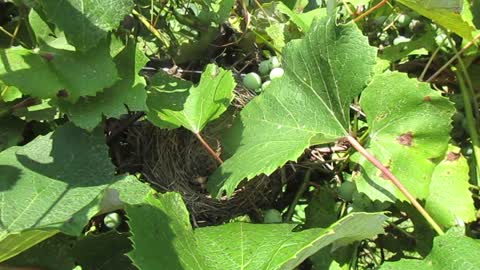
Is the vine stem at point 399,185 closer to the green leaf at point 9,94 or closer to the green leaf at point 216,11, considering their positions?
the green leaf at point 216,11

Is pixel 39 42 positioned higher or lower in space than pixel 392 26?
higher

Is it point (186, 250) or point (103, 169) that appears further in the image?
point (103, 169)

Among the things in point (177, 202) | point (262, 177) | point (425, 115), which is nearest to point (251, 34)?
point (262, 177)

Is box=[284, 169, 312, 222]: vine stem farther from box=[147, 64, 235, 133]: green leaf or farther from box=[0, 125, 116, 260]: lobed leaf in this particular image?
box=[0, 125, 116, 260]: lobed leaf

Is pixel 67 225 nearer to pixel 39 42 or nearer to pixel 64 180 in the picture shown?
pixel 64 180

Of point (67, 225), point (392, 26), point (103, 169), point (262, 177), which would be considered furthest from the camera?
point (392, 26)

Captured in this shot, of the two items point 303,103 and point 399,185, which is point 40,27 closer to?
point 303,103

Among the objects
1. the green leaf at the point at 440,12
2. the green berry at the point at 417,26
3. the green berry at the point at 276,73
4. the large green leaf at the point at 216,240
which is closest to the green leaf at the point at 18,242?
the large green leaf at the point at 216,240
